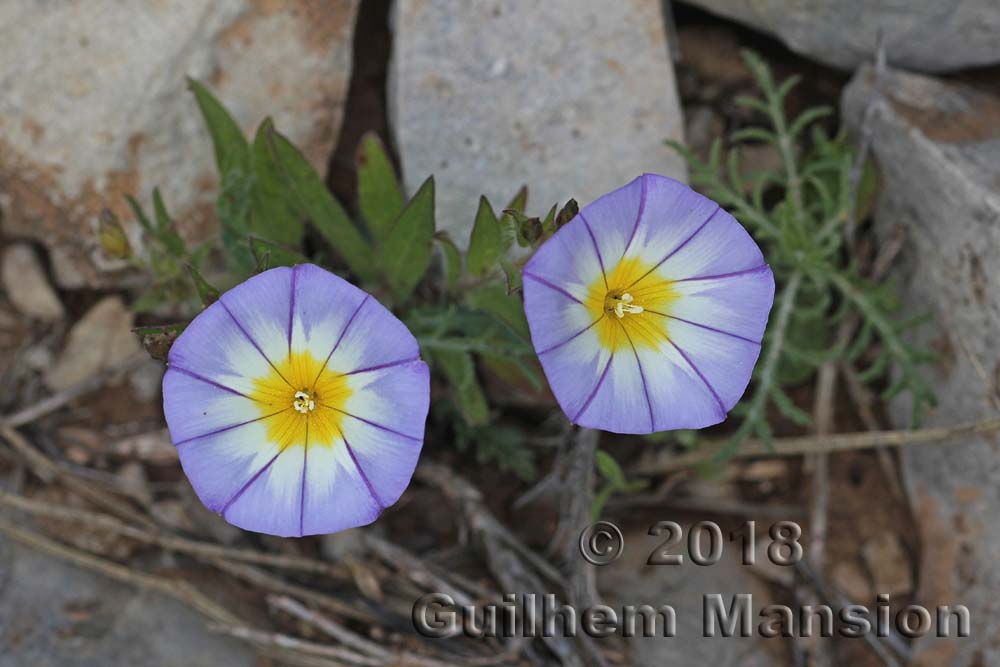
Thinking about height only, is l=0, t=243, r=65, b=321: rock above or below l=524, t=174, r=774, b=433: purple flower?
above

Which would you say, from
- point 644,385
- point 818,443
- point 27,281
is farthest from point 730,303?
point 27,281

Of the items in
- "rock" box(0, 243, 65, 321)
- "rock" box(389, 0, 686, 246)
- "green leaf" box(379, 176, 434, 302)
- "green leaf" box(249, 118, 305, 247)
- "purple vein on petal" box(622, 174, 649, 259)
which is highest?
"rock" box(389, 0, 686, 246)

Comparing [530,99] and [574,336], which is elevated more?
[530,99]

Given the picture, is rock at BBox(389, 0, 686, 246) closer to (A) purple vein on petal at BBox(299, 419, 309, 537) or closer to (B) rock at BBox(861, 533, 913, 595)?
(A) purple vein on petal at BBox(299, 419, 309, 537)

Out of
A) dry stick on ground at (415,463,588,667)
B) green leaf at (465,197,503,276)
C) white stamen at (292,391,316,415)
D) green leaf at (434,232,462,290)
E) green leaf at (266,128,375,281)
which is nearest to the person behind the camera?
white stamen at (292,391,316,415)

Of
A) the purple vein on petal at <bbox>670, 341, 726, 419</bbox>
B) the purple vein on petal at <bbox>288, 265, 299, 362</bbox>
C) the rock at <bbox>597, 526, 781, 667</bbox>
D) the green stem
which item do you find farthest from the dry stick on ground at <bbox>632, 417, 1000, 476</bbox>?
the purple vein on petal at <bbox>288, 265, 299, 362</bbox>

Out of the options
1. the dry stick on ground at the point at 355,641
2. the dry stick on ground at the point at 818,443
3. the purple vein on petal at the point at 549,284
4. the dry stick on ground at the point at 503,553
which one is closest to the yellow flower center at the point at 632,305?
the purple vein on petal at the point at 549,284

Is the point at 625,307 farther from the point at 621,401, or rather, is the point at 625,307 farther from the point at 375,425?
the point at 375,425
